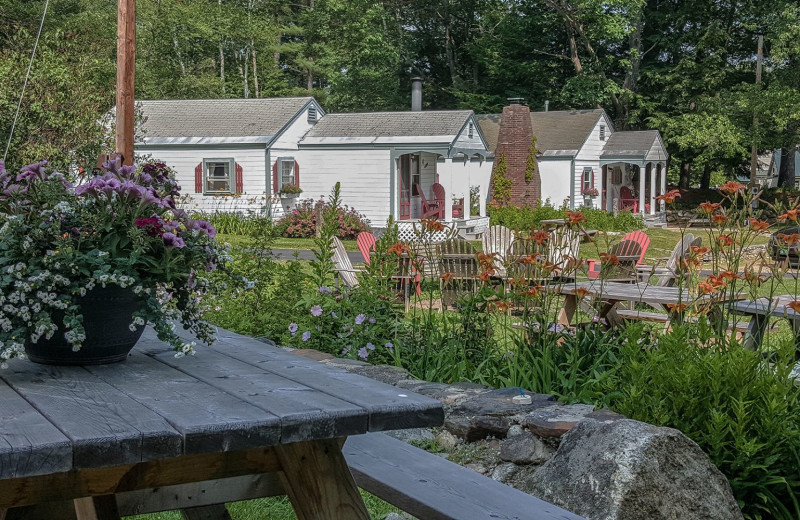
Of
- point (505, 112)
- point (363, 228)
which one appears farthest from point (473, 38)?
point (363, 228)

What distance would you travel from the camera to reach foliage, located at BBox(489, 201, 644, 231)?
2511 centimetres

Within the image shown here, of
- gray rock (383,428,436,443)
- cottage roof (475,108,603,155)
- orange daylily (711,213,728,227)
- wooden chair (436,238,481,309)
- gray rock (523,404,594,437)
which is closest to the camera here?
gray rock (523,404,594,437)

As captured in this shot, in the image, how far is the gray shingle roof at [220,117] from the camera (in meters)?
27.0

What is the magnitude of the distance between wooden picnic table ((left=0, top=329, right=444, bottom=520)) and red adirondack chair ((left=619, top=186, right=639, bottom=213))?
106 feet

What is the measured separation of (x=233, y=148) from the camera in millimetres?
26641

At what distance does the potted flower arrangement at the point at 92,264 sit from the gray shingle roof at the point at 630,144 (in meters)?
32.0

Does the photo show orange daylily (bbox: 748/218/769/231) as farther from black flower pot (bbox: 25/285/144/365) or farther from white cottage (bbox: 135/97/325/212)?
white cottage (bbox: 135/97/325/212)

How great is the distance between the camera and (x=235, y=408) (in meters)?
2.21

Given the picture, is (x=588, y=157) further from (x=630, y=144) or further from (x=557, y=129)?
(x=630, y=144)

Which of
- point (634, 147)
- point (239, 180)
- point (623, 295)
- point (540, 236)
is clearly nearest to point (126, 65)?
point (623, 295)

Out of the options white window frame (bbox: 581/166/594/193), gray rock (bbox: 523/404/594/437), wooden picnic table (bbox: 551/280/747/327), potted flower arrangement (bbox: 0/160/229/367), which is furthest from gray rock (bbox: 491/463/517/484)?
white window frame (bbox: 581/166/594/193)

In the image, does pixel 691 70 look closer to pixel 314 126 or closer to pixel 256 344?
pixel 314 126

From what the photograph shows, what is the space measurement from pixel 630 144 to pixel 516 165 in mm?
7736

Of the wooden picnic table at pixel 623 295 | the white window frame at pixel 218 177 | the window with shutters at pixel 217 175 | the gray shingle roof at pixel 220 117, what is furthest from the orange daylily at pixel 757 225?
the window with shutters at pixel 217 175
